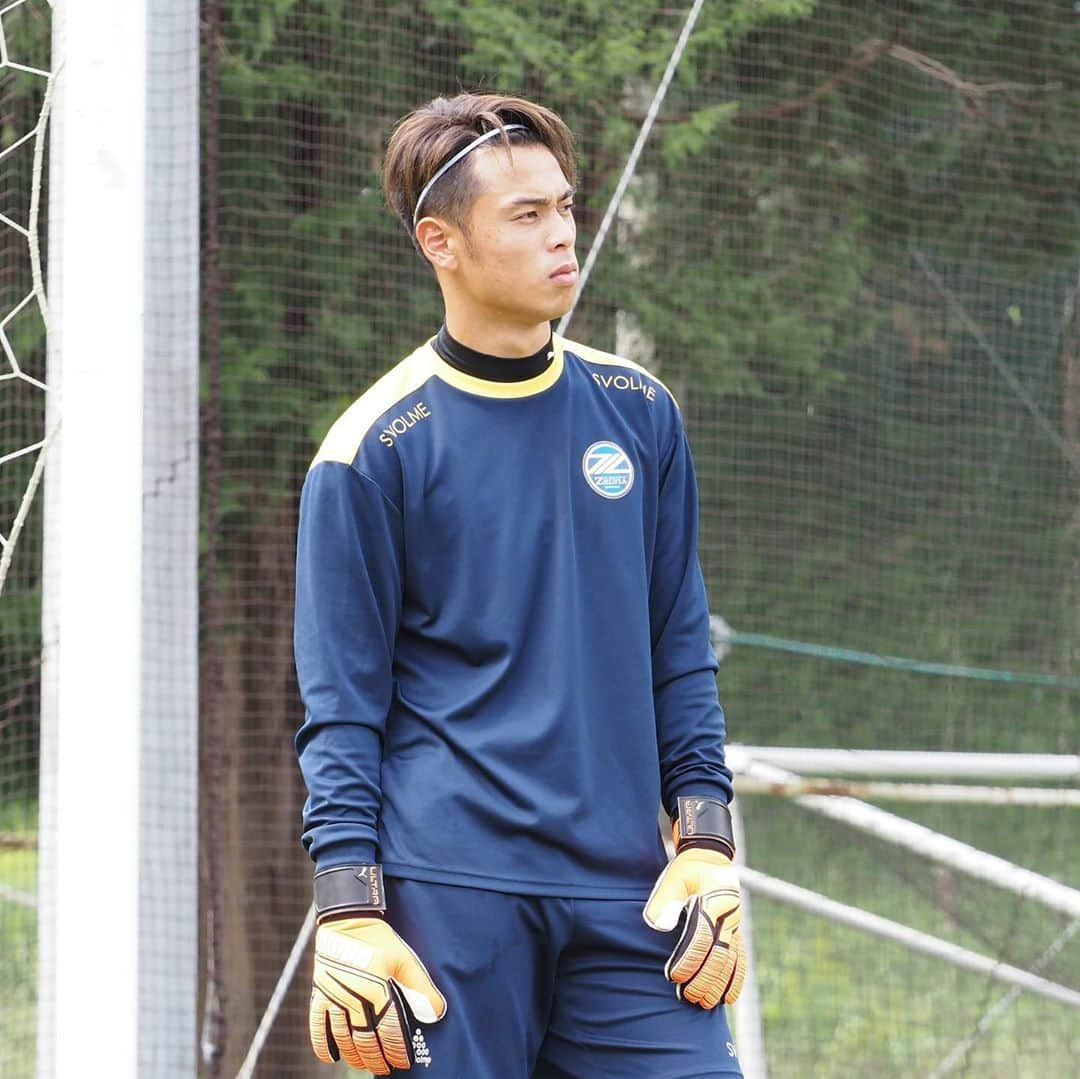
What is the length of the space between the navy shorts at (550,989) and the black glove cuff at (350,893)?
1.8 inches

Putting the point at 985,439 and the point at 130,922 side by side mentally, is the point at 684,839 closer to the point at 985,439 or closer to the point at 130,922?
the point at 130,922

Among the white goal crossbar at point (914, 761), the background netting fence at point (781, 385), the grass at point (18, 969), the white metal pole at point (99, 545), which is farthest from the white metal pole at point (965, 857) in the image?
the grass at point (18, 969)

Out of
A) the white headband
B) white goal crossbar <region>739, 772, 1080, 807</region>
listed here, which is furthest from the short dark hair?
white goal crossbar <region>739, 772, 1080, 807</region>

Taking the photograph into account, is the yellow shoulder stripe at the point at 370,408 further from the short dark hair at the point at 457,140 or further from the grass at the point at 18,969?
the grass at the point at 18,969

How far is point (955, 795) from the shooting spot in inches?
140

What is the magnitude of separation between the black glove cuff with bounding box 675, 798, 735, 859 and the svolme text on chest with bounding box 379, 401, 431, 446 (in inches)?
18.7

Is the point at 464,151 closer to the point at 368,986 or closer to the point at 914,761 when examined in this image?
the point at 368,986

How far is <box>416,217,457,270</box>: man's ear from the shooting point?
6.22 ft

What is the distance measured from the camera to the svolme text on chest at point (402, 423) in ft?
5.94

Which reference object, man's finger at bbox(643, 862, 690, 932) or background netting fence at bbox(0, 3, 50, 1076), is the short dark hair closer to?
man's finger at bbox(643, 862, 690, 932)

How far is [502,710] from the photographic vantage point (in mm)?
1776

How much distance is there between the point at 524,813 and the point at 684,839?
0.20m

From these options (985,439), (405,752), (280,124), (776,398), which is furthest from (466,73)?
(405,752)

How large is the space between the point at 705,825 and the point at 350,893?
38cm
